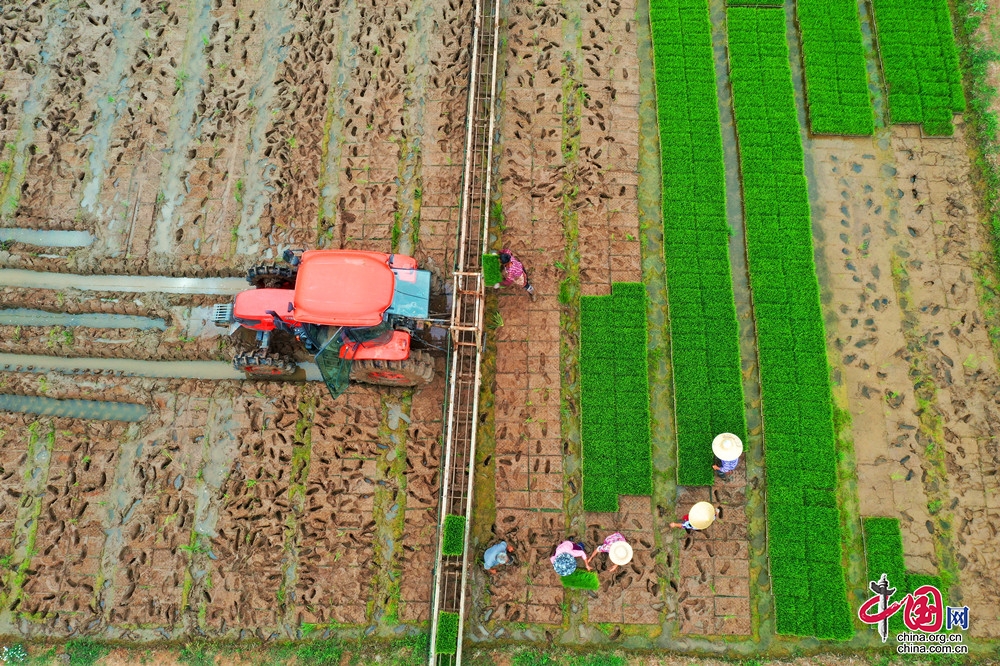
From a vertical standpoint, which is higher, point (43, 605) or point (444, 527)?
point (444, 527)

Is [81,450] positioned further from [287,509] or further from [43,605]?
[287,509]

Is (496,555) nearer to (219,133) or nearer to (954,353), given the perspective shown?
(954,353)

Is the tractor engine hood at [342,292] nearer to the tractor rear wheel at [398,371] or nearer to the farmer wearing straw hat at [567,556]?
the tractor rear wheel at [398,371]

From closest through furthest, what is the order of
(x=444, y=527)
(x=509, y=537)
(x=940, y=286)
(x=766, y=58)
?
(x=444, y=527), (x=509, y=537), (x=940, y=286), (x=766, y=58)

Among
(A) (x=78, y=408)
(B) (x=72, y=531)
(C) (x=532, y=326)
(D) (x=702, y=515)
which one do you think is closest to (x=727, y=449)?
(D) (x=702, y=515)

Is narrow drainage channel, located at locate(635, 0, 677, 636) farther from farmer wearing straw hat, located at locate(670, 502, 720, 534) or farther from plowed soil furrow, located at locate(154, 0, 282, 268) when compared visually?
plowed soil furrow, located at locate(154, 0, 282, 268)

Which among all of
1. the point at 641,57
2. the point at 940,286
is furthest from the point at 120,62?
the point at 940,286
